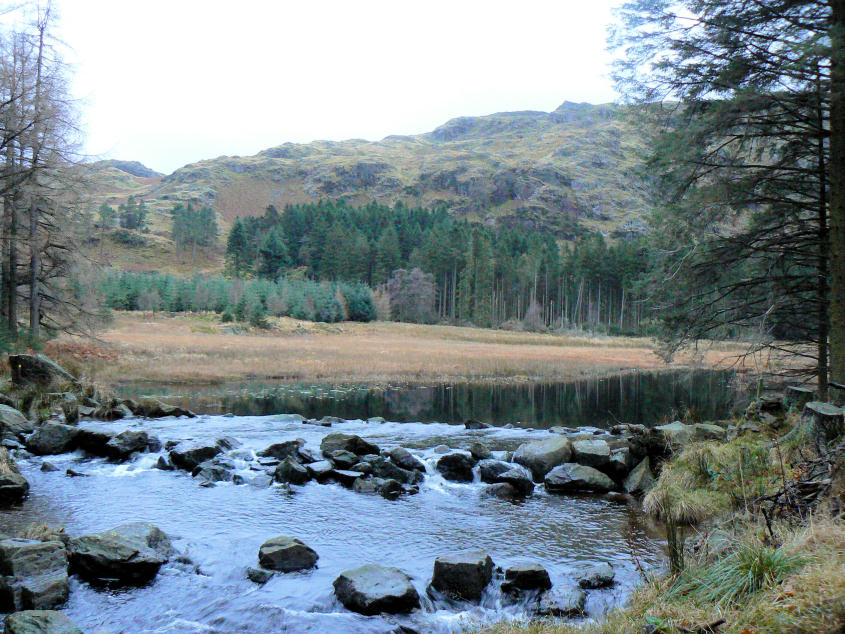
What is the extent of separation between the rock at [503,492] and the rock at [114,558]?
6.52 meters

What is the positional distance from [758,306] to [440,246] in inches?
3421

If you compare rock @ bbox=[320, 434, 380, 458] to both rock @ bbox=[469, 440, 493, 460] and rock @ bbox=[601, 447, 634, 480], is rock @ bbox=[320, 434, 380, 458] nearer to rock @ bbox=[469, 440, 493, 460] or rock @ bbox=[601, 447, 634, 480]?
rock @ bbox=[469, 440, 493, 460]

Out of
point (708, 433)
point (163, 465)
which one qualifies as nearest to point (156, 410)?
point (163, 465)

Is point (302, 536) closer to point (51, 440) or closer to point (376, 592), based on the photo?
point (376, 592)

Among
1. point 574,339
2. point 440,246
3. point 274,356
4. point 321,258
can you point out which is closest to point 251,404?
point 274,356

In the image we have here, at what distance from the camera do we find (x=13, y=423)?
632 inches

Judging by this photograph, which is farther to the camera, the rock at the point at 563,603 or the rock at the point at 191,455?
the rock at the point at 191,455

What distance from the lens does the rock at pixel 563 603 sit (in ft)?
21.2

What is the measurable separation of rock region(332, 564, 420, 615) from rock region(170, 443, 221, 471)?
7.62 meters

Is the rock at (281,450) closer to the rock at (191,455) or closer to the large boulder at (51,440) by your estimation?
the rock at (191,455)

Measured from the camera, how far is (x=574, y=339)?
71.7m

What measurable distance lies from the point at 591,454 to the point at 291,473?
6.96 meters

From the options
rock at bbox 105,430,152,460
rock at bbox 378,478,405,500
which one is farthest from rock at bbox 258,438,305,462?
rock at bbox 378,478,405,500

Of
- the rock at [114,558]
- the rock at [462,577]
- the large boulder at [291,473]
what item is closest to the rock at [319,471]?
the large boulder at [291,473]
